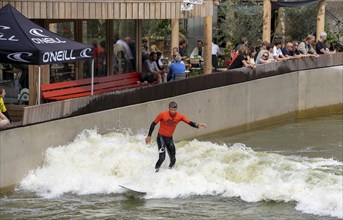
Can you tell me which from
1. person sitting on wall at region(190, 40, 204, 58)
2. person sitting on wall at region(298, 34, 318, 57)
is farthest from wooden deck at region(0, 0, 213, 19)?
person sitting on wall at region(190, 40, 204, 58)

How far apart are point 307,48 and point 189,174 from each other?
11.7m

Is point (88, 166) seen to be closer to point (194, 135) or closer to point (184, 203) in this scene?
point (184, 203)

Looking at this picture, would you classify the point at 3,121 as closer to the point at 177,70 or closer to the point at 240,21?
the point at 177,70

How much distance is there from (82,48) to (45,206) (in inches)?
196

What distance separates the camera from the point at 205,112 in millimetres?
26203

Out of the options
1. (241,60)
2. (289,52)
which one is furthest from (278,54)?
(241,60)

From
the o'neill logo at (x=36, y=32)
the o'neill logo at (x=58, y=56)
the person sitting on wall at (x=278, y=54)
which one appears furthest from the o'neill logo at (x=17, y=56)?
the person sitting on wall at (x=278, y=54)

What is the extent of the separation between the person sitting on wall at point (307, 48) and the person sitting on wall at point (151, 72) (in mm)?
5816

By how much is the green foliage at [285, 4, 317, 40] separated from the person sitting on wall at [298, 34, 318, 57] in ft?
20.3

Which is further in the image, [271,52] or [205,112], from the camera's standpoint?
[271,52]

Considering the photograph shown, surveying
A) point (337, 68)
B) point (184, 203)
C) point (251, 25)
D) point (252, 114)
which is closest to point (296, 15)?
point (251, 25)

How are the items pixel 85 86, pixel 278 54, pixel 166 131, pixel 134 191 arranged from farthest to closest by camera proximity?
pixel 278 54, pixel 85 86, pixel 166 131, pixel 134 191

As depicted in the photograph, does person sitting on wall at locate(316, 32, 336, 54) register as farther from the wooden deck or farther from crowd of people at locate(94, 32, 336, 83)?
the wooden deck

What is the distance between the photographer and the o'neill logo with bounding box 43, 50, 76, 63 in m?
21.2
